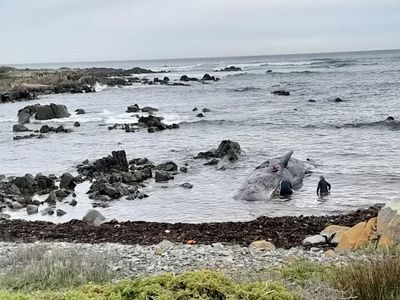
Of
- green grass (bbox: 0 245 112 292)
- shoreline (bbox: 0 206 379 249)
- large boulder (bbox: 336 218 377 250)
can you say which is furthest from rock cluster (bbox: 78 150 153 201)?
green grass (bbox: 0 245 112 292)

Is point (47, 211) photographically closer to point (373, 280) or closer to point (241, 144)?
point (373, 280)

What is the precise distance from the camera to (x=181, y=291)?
338 centimetres

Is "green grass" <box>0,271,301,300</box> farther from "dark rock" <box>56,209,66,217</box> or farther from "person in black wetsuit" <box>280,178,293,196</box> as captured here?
"person in black wetsuit" <box>280,178,293,196</box>

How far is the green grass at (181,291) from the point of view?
11.1ft

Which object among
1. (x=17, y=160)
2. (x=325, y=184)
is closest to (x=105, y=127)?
(x=17, y=160)

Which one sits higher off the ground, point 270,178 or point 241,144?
point 270,178

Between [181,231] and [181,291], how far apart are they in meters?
9.03

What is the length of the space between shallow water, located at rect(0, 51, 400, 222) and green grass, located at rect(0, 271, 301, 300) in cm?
1096

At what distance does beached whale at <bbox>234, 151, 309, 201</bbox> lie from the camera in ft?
55.8

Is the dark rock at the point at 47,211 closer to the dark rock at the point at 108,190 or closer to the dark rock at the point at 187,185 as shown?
the dark rock at the point at 108,190

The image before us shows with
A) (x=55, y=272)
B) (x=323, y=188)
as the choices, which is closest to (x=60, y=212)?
(x=323, y=188)

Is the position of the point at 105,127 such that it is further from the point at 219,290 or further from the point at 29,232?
the point at 219,290

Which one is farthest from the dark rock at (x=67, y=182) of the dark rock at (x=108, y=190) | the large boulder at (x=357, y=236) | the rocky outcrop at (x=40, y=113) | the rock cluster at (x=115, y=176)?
the rocky outcrop at (x=40, y=113)

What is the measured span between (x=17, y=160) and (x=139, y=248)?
17571 mm
